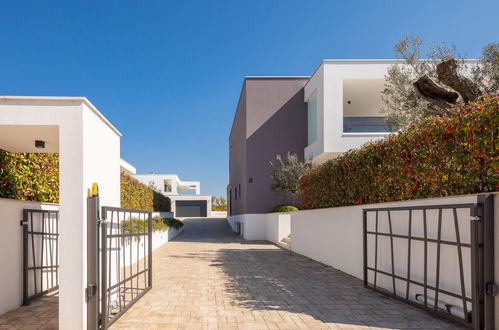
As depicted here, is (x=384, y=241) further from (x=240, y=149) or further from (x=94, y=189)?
(x=240, y=149)

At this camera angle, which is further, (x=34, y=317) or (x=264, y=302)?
(x=264, y=302)

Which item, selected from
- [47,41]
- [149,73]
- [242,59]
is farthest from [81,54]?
[242,59]

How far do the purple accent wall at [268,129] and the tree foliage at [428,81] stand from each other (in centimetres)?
601

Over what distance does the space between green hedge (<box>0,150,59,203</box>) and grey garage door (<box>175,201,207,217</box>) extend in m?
36.2

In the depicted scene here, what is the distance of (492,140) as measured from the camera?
12.6 ft

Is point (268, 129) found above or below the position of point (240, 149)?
above

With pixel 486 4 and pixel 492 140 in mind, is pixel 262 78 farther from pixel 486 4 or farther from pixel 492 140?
pixel 492 140

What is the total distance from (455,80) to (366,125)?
784 centimetres

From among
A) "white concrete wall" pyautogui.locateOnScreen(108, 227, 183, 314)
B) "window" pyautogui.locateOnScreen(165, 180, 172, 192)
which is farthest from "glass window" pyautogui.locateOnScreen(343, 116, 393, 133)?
"window" pyautogui.locateOnScreen(165, 180, 172, 192)

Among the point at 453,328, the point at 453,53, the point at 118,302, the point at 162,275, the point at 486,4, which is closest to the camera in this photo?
the point at 453,328

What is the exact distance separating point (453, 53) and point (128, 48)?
16914 mm

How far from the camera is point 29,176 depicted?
6.16 m

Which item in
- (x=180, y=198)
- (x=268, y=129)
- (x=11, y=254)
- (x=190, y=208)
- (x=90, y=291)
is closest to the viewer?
(x=90, y=291)

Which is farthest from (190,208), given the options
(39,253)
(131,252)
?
(131,252)
